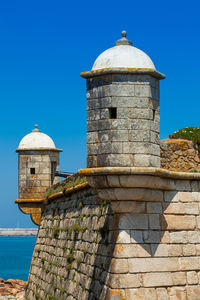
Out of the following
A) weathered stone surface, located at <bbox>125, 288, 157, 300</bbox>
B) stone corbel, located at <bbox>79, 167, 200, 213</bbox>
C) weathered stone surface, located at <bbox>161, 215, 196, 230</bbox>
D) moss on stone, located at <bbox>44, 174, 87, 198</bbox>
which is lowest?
weathered stone surface, located at <bbox>125, 288, 157, 300</bbox>

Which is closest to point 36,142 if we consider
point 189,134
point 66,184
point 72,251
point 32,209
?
point 32,209

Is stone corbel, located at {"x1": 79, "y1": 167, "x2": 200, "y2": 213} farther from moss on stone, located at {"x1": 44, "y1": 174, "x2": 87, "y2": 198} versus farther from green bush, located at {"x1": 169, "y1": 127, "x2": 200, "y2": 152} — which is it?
moss on stone, located at {"x1": 44, "y1": 174, "x2": 87, "y2": 198}

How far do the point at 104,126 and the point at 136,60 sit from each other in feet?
4.15

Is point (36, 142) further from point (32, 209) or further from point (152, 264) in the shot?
point (152, 264)

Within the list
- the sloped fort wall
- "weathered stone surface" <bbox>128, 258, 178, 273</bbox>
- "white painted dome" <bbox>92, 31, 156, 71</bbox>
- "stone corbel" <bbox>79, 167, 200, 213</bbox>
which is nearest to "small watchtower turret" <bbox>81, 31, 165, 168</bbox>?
"white painted dome" <bbox>92, 31, 156, 71</bbox>

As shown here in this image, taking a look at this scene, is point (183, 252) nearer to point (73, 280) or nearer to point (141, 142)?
point (141, 142)

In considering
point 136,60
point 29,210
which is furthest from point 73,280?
point 29,210

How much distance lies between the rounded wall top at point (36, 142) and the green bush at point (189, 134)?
715 cm

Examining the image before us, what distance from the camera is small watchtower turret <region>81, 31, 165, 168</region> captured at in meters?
10.4

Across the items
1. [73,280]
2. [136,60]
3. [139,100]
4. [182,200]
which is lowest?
[73,280]

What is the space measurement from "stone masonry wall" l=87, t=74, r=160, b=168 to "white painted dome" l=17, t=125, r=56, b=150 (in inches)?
404

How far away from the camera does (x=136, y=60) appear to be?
10.6 metres

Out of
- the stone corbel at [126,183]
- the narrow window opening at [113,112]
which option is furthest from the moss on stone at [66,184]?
the narrow window opening at [113,112]

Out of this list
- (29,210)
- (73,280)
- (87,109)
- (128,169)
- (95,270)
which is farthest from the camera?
(29,210)
